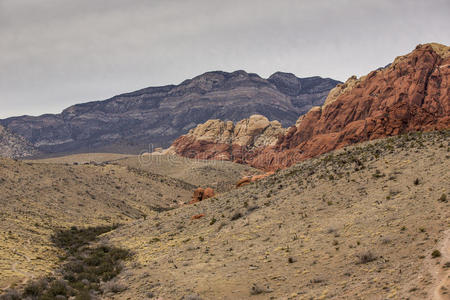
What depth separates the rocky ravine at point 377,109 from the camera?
6006cm

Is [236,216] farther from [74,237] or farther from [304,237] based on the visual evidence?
[74,237]

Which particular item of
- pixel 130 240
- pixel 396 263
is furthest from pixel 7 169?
pixel 396 263

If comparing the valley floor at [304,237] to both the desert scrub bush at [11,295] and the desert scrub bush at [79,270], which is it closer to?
the desert scrub bush at [79,270]

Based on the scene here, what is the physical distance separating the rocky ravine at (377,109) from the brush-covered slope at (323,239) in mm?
28313

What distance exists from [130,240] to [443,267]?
87.2ft

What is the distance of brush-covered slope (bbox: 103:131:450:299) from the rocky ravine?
2831 cm

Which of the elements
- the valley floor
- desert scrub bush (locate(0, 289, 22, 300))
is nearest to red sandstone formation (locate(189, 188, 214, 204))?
the valley floor

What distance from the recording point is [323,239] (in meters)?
19.3

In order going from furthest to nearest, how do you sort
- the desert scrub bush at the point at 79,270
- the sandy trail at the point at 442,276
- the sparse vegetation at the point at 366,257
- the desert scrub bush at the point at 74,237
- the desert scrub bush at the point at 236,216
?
the desert scrub bush at the point at 74,237, the desert scrub bush at the point at 236,216, the desert scrub bush at the point at 79,270, the sparse vegetation at the point at 366,257, the sandy trail at the point at 442,276

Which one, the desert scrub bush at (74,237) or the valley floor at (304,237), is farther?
the desert scrub bush at (74,237)

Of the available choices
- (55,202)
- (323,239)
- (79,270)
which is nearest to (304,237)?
(323,239)

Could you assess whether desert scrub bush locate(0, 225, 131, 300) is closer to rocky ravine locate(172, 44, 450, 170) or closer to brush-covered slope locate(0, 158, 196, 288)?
brush-covered slope locate(0, 158, 196, 288)

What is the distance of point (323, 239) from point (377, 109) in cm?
8409

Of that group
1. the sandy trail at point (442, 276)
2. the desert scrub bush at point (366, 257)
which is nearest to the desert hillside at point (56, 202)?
the desert scrub bush at point (366, 257)
